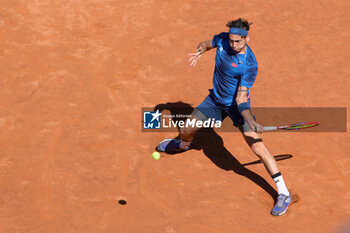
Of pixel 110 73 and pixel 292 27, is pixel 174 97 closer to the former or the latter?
pixel 110 73

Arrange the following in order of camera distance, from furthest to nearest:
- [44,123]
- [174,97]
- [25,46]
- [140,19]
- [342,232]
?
Answer: [140,19] → [25,46] → [174,97] → [44,123] → [342,232]

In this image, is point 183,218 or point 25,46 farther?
point 25,46

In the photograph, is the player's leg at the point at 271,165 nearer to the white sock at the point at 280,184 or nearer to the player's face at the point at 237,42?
the white sock at the point at 280,184

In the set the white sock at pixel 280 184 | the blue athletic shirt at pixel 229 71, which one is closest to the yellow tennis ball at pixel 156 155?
the blue athletic shirt at pixel 229 71

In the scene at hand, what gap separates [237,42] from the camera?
396 inches

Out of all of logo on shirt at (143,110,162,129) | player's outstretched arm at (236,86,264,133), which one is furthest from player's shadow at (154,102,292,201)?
player's outstretched arm at (236,86,264,133)

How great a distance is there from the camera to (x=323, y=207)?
34.6 ft

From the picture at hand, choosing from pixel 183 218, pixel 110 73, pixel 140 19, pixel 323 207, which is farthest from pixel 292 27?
pixel 183 218

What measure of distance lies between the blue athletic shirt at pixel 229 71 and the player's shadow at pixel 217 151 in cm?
137

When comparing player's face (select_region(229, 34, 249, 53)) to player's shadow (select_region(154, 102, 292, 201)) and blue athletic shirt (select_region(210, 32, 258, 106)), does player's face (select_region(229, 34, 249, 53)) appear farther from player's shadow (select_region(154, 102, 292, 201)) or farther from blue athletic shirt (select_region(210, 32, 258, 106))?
player's shadow (select_region(154, 102, 292, 201))

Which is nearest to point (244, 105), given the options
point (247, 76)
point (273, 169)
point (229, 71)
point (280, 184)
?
point (247, 76)

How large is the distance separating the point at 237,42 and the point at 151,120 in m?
3.07

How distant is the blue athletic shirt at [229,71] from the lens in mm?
10250

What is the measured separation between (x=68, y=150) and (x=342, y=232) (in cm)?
517
